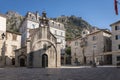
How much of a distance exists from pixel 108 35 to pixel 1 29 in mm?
32848

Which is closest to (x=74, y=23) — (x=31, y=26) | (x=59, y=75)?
(x=31, y=26)

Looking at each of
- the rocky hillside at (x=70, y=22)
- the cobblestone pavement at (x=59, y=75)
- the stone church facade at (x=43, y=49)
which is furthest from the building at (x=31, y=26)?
the cobblestone pavement at (x=59, y=75)

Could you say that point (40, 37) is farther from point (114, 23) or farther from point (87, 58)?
point (87, 58)

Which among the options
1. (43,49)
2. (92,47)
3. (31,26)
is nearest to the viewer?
(43,49)

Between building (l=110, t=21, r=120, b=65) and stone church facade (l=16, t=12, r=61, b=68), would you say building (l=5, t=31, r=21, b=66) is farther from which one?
building (l=110, t=21, r=120, b=65)

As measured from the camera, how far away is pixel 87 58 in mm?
65312

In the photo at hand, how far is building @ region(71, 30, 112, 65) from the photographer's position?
58.1 meters

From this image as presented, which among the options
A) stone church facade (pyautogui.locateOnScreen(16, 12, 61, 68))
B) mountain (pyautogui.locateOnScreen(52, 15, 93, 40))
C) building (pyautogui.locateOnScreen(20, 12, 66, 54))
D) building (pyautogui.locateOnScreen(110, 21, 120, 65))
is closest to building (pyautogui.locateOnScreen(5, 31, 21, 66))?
building (pyautogui.locateOnScreen(20, 12, 66, 54))

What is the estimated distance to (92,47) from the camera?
62.3m

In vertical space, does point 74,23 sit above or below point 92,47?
above

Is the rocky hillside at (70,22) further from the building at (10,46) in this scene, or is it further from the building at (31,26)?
the building at (10,46)

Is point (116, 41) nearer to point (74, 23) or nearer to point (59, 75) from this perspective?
point (59, 75)

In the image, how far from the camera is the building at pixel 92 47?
5806 cm

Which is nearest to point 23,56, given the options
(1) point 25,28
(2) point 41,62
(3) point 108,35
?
(2) point 41,62
